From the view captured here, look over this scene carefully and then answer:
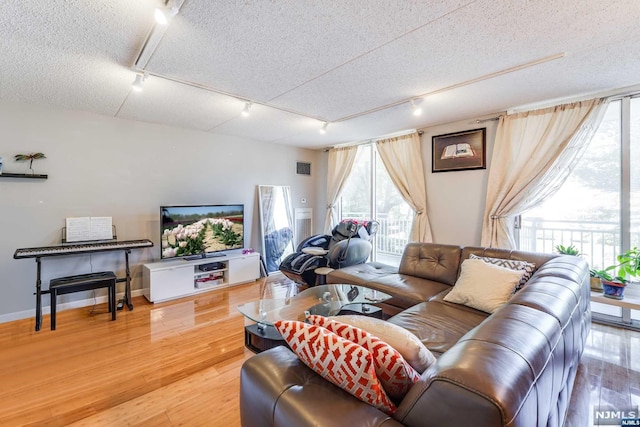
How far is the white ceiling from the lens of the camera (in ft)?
4.99

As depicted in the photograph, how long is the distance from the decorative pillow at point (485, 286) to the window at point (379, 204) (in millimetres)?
2174

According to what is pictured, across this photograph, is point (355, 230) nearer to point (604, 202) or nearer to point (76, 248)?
point (604, 202)

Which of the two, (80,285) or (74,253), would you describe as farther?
(74,253)

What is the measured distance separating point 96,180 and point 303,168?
3.19m

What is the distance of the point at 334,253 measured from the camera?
3551mm

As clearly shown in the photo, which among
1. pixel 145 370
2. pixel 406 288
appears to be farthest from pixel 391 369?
pixel 145 370

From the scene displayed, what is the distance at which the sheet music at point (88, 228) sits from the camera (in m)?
3.13

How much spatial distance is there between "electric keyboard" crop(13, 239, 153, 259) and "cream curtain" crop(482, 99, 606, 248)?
13.7ft

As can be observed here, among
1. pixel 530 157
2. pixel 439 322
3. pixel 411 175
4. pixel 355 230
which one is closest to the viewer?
pixel 439 322

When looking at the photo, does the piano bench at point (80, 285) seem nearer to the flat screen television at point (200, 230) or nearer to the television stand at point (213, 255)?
the flat screen television at point (200, 230)

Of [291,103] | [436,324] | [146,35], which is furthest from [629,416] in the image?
[146,35]

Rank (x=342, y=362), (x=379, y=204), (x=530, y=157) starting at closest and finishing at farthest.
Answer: (x=342, y=362) → (x=530, y=157) → (x=379, y=204)

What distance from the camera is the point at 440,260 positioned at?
2.78m

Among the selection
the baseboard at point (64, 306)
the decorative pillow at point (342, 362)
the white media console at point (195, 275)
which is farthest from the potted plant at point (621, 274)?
the baseboard at point (64, 306)
